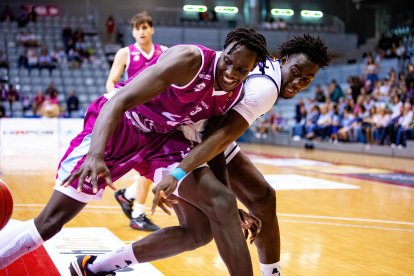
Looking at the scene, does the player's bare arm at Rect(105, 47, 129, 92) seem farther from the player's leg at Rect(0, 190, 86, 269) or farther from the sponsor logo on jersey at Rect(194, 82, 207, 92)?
the sponsor logo on jersey at Rect(194, 82, 207, 92)

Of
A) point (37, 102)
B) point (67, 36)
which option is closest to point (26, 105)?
point (37, 102)

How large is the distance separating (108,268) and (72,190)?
59 cm

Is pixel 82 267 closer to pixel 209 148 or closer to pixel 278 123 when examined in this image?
pixel 209 148

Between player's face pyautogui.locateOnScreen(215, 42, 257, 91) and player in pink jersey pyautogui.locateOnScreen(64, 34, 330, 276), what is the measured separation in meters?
0.23

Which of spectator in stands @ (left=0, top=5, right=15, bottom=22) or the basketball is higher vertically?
spectator in stands @ (left=0, top=5, right=15, bottom=22)

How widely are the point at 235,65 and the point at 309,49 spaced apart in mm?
593

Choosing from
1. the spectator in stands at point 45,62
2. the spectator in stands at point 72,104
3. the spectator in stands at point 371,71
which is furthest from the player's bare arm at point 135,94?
the spectator in stands at point 45,62

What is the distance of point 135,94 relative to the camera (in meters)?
2.61

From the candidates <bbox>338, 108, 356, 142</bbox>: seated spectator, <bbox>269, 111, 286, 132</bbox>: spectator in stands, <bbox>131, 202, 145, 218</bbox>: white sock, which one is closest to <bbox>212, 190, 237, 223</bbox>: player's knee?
<bbox>131, 202, 145, 218</bbox>: white sock

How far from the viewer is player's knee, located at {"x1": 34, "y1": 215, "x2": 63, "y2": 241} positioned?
9.54ft

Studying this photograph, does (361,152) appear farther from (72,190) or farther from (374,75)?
(72,190)

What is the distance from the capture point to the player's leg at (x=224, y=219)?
2738 millimetres

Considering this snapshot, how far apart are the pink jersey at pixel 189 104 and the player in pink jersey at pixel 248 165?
0.09 metres

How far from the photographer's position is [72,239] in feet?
15.0
